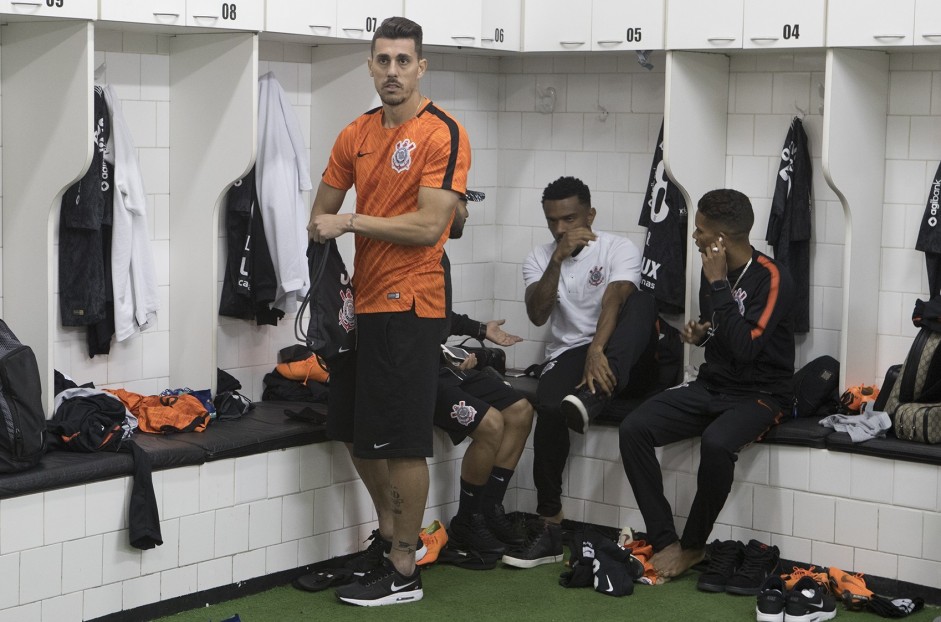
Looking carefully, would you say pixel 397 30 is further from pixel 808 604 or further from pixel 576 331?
pixel 808 604

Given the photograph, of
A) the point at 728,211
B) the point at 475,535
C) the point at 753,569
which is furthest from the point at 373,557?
the point at 728,211

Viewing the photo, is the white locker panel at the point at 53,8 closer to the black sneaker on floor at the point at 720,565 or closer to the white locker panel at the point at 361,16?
the white locker panel at the point at 361,16

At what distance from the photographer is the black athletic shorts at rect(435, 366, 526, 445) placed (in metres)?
5.02

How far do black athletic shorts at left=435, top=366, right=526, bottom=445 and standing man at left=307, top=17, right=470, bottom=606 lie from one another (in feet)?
1.60

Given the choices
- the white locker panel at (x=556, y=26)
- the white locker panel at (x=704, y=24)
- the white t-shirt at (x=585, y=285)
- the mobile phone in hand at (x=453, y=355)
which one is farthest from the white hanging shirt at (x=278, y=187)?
the white locker panel at (x=704, y=24)

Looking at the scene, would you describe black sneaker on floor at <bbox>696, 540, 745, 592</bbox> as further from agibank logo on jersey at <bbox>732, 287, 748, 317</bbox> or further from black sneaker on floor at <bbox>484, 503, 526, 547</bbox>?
agibank logo on jersey at <bbox>732, 287, 748, 317</bbox>

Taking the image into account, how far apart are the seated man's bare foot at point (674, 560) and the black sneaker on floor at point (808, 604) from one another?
479 millimetres

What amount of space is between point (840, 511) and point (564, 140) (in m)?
2.10

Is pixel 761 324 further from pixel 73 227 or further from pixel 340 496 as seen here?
pixel 73 227

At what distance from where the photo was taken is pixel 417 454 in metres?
4.48

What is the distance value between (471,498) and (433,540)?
0.21 m

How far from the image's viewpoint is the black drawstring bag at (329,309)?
14.6ft

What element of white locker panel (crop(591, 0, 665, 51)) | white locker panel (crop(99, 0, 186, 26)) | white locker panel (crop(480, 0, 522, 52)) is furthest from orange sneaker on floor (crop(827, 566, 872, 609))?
white locker panel (crop(99, 0, 186, 26))

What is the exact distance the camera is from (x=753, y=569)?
4820 mm
